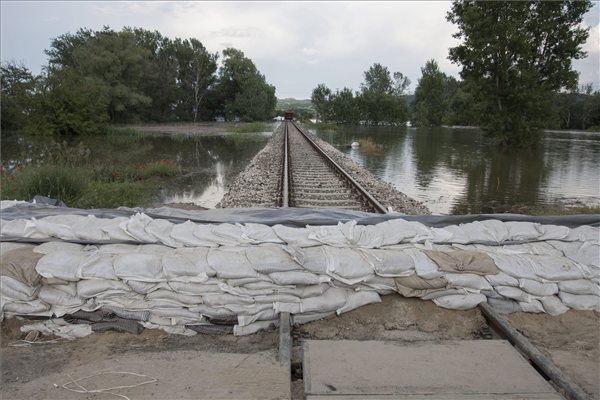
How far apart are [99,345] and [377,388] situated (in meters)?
2.17

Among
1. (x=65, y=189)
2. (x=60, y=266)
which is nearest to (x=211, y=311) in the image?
(x=60, y=266)

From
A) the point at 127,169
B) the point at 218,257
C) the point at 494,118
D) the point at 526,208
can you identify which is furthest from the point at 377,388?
the point at 494,118

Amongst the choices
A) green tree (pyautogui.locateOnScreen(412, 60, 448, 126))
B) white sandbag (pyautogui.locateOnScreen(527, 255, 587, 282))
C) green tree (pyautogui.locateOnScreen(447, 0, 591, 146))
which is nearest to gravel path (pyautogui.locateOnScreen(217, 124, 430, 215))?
white sandbag (pyautogui.locateOnScreen(527, 255, 587, 282))

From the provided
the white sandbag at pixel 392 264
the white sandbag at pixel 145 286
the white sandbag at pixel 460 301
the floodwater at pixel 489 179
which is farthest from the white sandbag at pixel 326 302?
the floodwater at pixel 489 179

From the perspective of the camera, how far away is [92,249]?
3.95m

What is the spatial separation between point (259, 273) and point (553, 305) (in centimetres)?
260

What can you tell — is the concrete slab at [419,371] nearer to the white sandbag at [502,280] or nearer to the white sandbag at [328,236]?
the white sandbag at [502,280]

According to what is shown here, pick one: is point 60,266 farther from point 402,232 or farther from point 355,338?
point 402,232

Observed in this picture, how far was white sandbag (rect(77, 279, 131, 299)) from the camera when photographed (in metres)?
3.59

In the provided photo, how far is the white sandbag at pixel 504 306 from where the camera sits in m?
3.88

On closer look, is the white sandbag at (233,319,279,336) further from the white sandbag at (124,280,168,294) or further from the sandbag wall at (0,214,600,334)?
the white sandbag at (124,280,168,294)

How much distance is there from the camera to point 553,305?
3844 mm

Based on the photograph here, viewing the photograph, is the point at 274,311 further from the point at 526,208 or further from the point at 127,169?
the point at 127,169

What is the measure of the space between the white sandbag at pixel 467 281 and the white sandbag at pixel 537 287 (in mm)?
291
